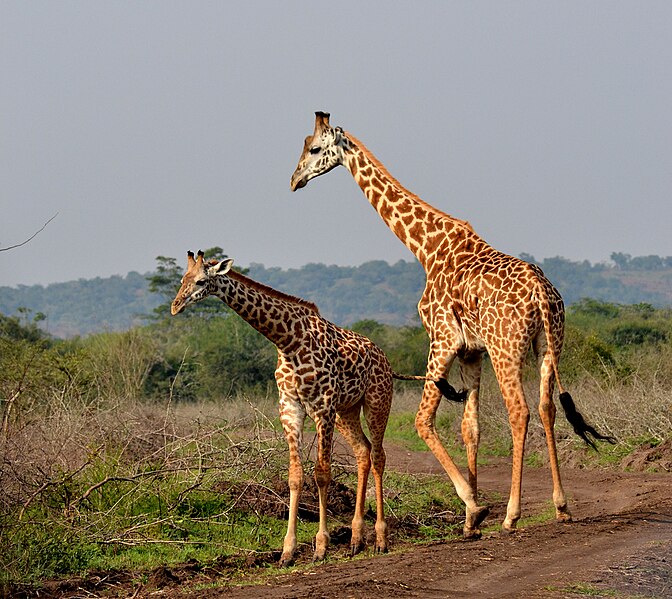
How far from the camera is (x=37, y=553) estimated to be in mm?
8312

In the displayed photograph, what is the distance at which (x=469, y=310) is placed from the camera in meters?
9.34

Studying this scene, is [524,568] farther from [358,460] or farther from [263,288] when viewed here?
[263,288]

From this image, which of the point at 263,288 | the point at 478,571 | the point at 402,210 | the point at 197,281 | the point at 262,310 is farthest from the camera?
the point at 402,210

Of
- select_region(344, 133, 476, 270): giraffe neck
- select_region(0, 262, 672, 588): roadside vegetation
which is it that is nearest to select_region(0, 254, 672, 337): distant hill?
select_region(0, 262, 672, 588): roadside vegetation

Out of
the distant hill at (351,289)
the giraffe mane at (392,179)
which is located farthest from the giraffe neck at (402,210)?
the distant hill at (351,289)

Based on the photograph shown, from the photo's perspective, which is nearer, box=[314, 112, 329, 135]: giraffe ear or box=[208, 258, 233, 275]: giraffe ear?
box=[208, 258, 233, 275]: giraffe ear

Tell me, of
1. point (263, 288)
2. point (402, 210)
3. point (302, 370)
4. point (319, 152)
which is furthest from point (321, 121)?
point (302, 370)

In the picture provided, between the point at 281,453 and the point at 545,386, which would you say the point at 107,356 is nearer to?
the point at 281,453

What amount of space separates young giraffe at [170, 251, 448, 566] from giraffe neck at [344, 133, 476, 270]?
133cm

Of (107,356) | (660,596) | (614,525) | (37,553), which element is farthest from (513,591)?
(107,356)

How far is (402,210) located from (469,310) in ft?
5.14

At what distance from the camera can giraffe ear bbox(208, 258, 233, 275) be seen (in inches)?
349

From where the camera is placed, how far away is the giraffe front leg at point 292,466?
8555 millimetres

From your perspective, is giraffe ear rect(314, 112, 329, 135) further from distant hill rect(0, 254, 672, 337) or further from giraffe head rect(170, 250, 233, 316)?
distant hill rect(0, 254, 672, 337)
